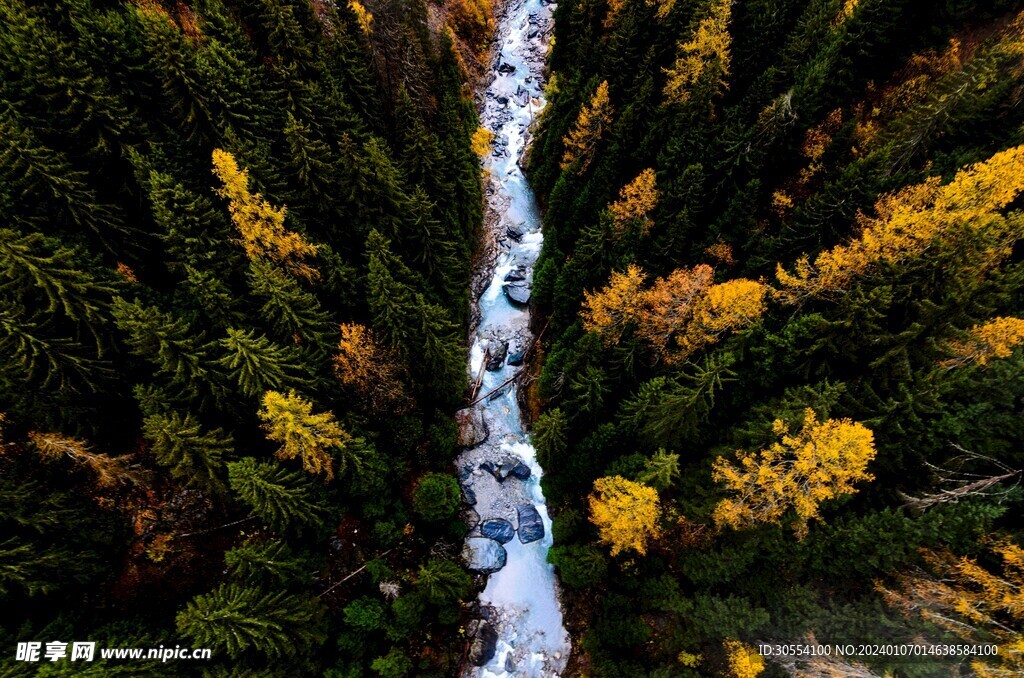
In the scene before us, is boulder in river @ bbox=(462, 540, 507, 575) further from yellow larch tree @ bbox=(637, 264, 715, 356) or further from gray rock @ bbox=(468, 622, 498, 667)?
yellow larch tree @ bbox=(637, 264, 715, 356)

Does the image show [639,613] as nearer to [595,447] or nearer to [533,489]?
[595,447]

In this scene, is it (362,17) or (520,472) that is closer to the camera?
(362,17)

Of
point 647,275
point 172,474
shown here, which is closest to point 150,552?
point 172,474

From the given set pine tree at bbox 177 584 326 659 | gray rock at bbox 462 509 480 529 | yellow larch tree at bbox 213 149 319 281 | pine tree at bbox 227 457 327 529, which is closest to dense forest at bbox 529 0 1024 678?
gray rock at bbox 462 509 480 529

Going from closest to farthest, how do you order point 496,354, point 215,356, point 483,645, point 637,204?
point 215,356, point 483,645, point 637,204, point 496,354

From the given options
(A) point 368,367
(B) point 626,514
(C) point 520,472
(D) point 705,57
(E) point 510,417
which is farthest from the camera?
(E) point 510,417

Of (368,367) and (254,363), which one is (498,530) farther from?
(254,363)

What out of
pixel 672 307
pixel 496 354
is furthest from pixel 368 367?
pixel 672 307
